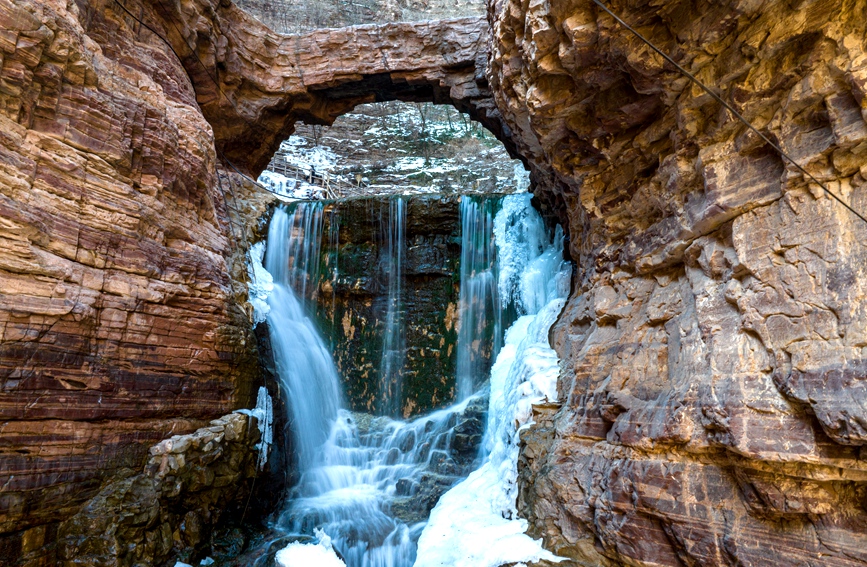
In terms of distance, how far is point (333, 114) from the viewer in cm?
1424

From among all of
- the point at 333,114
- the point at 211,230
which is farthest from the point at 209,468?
the point at 333,114

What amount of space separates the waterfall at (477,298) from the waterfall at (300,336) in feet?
9.66

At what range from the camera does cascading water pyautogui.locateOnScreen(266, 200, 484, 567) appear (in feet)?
A: 24.8

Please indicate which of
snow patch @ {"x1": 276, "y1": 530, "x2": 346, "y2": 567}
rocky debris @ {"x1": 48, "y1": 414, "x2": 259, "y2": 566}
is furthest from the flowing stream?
rocky debris @ {"x1": 48, "y1": 414, "x2": 259, "y2": 566}

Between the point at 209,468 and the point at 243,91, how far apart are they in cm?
923

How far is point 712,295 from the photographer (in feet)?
15.7

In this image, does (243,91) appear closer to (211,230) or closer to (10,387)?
(211,230)

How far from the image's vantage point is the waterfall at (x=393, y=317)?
11742mm

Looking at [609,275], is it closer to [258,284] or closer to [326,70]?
[258,284]

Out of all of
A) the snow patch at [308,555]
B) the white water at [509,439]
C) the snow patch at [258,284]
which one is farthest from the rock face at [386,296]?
the snow patch at [308,555]

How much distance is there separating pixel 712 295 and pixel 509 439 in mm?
3583

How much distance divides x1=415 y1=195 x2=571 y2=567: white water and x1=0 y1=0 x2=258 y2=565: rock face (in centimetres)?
356

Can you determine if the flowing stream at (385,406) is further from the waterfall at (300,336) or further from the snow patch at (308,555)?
the snow patch at (308,555)

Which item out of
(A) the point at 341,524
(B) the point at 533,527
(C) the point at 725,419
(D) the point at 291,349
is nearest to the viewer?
(C) the point at 725,419
